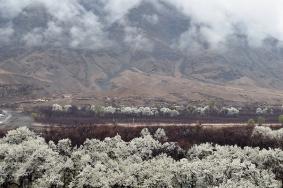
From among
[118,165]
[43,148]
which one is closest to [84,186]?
[118,165]

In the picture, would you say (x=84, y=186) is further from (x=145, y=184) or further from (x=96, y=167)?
(x=145, y=184)

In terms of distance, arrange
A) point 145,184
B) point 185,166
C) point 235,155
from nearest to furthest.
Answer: point 145,184 → point 185,166 → point 235,155

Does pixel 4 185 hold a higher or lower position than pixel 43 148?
lower

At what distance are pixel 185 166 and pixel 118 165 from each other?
22653 mm

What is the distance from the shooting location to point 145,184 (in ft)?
466

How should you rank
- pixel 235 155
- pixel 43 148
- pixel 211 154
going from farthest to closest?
pixel 211 154 < pixel 235 155 < pixel 43 148

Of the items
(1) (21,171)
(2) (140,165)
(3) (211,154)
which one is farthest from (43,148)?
(3) (211,154)

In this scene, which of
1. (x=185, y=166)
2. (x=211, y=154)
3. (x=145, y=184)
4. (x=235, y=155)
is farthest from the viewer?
(x=211, y=154)

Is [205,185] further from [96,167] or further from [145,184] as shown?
[96,167]

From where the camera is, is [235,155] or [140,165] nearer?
[140,165]

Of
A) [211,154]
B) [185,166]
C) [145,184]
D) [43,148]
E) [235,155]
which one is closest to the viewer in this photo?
[145,184]

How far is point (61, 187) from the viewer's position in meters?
149

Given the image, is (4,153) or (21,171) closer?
(21,171)

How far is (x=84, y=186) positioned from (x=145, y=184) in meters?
18.6
